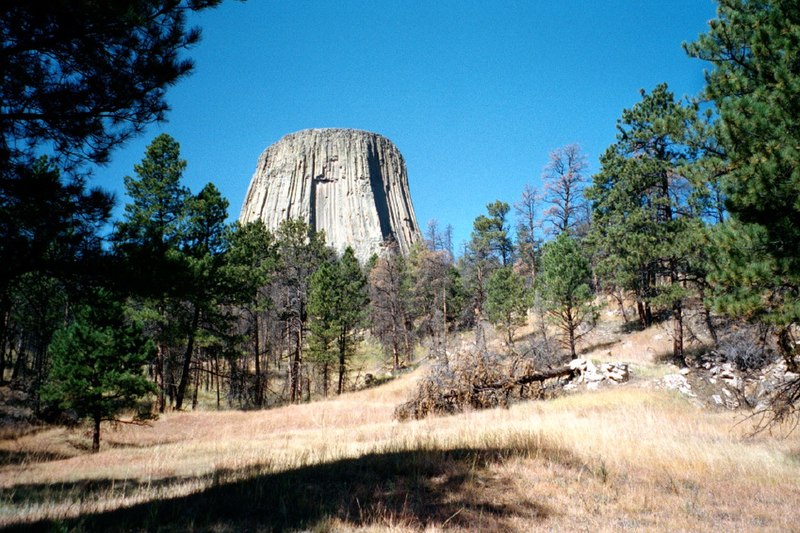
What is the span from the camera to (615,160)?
20875 millimetres

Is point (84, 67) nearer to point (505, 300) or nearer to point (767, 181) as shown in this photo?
point (767, 181)

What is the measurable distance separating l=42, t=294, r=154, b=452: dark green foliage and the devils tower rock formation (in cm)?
8464

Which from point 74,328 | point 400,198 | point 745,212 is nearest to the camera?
point 745,212

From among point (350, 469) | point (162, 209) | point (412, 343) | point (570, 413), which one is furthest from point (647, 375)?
point (412, 343)

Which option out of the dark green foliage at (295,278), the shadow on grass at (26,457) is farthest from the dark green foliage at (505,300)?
the shadow on grass at (26,457)

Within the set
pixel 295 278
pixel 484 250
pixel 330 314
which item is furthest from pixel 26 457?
pixel 484 250

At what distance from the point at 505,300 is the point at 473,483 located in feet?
83.9

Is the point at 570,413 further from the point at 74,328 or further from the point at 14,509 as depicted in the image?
the point at 74,328

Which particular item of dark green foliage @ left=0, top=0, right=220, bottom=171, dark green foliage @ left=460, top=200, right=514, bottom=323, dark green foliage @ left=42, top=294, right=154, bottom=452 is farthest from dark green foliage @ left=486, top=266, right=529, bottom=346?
dark green foliage @ left=0, top=0, right=220, bottom=171

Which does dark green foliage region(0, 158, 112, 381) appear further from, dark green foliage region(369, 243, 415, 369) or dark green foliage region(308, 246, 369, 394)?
dark green foliage region(369, 243, 415, 369)

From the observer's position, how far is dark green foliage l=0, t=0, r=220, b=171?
12.8 ft

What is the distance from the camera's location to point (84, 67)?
173 inches

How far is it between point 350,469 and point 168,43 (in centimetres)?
583

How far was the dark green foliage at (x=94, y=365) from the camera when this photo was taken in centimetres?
1178
